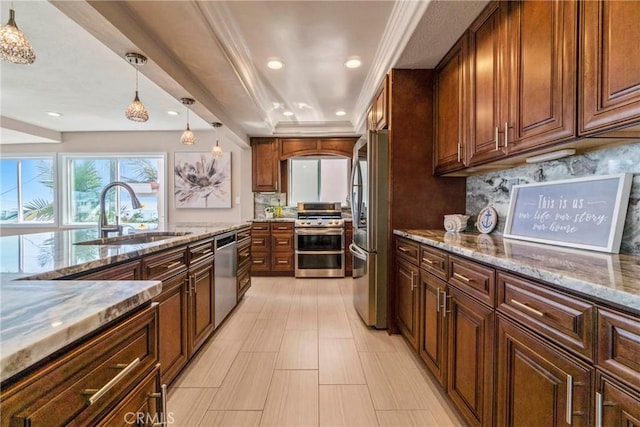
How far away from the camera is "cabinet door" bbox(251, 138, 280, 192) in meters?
5.05

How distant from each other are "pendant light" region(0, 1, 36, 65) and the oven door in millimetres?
3513

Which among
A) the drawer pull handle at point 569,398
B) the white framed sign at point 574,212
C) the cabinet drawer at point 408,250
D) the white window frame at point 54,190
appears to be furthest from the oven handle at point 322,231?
the white window frame at point 54,190

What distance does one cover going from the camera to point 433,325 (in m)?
1.79

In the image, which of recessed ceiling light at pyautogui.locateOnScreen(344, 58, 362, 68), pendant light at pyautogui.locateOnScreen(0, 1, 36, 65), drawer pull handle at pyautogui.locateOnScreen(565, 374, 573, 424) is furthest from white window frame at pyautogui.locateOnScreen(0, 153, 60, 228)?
drawer pull handle at pyautogui.locateOnScreen(565, 374, 573, 424)

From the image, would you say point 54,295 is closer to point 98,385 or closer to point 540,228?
point 98,385

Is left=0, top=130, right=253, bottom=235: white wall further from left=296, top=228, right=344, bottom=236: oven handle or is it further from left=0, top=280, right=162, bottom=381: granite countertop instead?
left=0, top=280, right=162, bottom=381: granite countertop

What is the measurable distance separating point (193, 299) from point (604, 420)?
2070 mm

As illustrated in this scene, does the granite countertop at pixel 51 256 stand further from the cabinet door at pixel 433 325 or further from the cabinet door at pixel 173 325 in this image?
the cabinet door at pixel 433 325

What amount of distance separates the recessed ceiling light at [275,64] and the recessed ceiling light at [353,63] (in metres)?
0.63

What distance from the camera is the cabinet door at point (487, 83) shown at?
1.69 meters

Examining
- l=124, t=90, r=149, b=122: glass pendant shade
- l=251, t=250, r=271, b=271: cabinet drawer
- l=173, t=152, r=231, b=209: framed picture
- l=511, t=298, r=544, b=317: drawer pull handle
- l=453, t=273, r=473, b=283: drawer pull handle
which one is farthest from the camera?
l=173, t=152, r=231, b=209: framed picture

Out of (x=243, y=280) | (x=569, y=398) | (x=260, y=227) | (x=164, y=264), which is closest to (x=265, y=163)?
(x=260, y=227)

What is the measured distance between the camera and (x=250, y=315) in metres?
3.03

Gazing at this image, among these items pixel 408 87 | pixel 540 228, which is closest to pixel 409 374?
pixel 540 228
